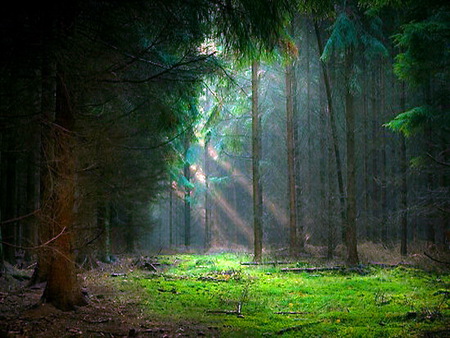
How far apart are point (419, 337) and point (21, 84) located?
21.1 feet

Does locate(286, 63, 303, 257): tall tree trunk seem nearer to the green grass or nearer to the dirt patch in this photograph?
the green grass

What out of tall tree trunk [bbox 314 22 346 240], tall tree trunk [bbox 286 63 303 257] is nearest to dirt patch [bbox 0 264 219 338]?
tall tree trunk [bbox 286 63 303 257]

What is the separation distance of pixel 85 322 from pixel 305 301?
15.1 ft

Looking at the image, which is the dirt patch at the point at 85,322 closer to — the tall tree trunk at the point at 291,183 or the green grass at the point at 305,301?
the green grass at the point at 305,301

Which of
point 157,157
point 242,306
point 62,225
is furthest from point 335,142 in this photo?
point 62,225

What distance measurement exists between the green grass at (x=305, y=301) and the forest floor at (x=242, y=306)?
0.02 meters

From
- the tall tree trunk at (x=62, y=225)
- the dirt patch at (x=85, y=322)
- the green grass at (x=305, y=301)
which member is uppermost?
the tall tree trunk at (x=62, y=225)

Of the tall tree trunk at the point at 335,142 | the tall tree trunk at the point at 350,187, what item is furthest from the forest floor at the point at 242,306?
the tall tree trunk at the point at 335,142

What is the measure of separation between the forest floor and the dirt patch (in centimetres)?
1

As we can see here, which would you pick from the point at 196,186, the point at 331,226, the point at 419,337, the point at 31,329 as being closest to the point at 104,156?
the point at 31,329

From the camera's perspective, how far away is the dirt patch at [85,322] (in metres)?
4.63

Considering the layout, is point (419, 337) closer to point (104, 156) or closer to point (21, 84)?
point (104, 156)

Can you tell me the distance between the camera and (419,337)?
4602 millimetres

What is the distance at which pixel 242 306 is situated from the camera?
704cm
